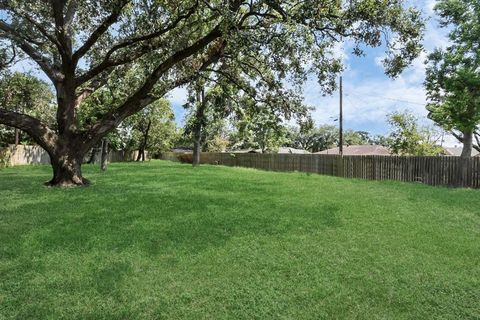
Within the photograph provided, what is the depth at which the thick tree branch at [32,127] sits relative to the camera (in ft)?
32.2

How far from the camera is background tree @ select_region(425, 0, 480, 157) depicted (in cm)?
1611

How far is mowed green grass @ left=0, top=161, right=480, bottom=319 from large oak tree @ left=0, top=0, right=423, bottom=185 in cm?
325

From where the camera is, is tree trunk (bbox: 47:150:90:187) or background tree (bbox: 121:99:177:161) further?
background tree (bbox: 121:99:177:161)

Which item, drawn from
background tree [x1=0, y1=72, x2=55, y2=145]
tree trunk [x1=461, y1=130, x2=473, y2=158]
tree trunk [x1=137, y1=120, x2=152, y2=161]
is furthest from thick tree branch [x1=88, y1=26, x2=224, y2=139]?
tree trunk [x1=137, y1=120, x2=152, y2=161]

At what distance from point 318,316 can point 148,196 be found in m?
5.86

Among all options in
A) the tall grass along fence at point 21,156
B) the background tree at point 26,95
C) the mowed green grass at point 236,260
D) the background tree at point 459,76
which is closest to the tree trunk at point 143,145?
the tall grass along fence at point 21,156

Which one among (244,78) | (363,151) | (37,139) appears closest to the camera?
(37,139)

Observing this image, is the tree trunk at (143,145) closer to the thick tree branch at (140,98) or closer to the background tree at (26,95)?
the background tree at (26,95)

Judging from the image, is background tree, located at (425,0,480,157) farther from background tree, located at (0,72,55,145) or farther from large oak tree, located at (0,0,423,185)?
background tree, located at (0,72,55,145)

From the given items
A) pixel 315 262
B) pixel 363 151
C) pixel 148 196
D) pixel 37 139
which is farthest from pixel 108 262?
pixel 363 151

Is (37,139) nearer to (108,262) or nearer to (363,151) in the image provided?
(108,262)

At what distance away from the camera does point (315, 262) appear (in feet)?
15.2

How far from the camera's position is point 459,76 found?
16.3 m

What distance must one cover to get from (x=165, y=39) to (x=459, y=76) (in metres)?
13.2
